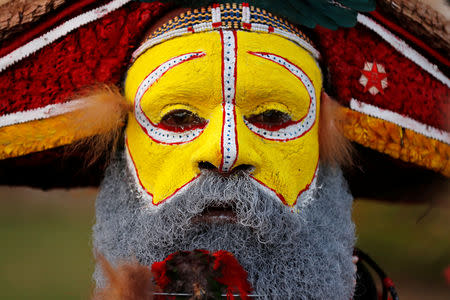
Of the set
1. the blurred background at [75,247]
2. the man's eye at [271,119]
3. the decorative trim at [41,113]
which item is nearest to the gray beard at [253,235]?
the man's eye at [271,119]

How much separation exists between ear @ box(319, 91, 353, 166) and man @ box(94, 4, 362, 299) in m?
0.07

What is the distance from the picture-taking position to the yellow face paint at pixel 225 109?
1.85m

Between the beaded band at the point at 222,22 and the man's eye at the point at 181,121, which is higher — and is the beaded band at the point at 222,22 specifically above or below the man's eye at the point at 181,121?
above

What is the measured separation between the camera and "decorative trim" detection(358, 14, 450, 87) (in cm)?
212

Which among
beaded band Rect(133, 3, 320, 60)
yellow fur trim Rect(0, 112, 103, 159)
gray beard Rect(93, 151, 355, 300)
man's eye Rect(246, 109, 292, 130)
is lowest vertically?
gray beard Rect(93, 151, 355, 300)

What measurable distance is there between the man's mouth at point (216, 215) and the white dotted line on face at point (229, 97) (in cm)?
17

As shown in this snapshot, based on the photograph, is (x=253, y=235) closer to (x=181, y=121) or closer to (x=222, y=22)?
(x=181, y=121)

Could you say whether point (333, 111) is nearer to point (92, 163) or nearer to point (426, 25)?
point (426, 25)

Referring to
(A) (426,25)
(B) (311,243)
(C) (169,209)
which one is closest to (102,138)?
(C) (169,209)

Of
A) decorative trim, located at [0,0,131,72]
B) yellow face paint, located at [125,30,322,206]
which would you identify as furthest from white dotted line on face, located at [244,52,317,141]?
decorative trim, located at [0,0,131,72]

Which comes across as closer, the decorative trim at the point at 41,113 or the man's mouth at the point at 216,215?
the man's mouth at the point at 216,215

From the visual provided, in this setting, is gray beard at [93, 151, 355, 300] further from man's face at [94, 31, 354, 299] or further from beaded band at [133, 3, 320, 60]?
beaded band at [133, 3, 320, 60]

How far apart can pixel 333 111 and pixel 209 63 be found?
614 millimetres

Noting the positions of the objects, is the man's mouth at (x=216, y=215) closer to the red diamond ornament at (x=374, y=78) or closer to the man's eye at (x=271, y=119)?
the man's eye at (x=271, y=119)
